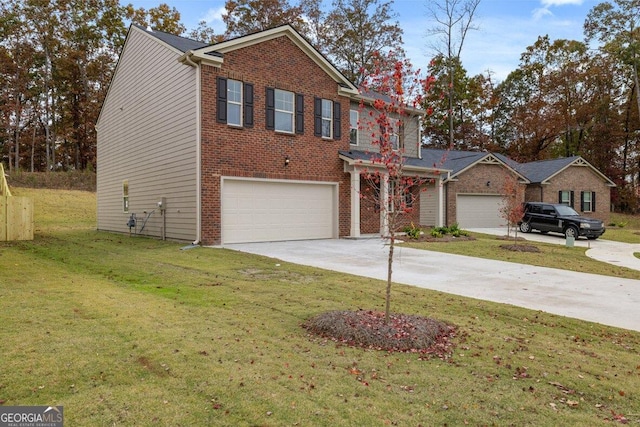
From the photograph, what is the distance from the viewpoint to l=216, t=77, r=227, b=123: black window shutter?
13609mm

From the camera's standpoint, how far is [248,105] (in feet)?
46.9

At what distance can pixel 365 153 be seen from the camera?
58.2 ft

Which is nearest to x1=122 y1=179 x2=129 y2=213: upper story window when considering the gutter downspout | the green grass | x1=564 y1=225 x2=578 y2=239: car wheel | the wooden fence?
the wooden fence

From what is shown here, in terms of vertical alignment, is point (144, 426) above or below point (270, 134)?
below

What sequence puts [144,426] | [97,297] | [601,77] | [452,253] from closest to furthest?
[144,426] → [97,297] → [452,253] → [601,77]

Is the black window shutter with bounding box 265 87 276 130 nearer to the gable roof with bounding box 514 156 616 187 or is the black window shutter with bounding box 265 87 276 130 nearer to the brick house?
the brick house

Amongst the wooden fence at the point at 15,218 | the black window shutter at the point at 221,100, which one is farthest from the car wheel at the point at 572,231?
the wooden fence at the point at 15,218

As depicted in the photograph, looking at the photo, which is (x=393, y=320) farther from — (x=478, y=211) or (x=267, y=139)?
(x=478, y=211)

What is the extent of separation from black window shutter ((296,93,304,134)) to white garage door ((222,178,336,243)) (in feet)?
6.33

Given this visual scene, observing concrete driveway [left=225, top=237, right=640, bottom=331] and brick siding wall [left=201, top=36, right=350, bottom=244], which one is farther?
brick siding wall [left=201, top=36, right=350, bottom=244]

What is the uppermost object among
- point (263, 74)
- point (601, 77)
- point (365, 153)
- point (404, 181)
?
point (601, 77)

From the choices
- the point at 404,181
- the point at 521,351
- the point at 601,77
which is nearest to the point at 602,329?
the point at 521,351

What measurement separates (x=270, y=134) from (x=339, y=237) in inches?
183

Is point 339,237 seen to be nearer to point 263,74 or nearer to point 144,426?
point 263,74
